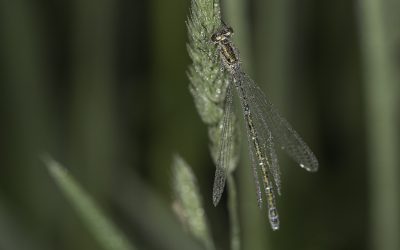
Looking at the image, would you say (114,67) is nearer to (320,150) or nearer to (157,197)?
(157,197)

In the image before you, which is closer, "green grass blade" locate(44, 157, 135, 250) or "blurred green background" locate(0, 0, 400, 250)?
"green grass blade" locate(44, 157, 135, 250)

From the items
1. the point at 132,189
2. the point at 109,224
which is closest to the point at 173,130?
the point at 132,189

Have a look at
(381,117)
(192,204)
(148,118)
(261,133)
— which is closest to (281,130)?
(261,133)

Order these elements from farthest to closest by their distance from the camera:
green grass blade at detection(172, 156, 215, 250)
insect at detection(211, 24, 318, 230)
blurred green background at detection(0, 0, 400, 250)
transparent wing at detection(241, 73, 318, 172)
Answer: blurred green background at detection(0, 0, 400, 250), transparent wing at detection(241, 73, 318, 172), insect at detection(211, 24, 318, 230), green grass blade at detection(172, 156, 215, 250)

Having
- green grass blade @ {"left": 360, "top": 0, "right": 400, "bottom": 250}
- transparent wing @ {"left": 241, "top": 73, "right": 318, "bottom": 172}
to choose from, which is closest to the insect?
transparent wing @ {"left": 241, "top": 73, "right": 318, "bottom": 172}

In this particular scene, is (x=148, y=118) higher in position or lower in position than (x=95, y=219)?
lower

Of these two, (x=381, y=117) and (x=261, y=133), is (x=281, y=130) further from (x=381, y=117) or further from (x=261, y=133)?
(x=381, y=117)

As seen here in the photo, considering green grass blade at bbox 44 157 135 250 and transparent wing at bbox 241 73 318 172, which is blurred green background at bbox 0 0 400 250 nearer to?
transparent wing at bbox 241 73 318 172
